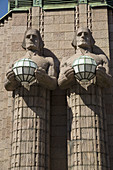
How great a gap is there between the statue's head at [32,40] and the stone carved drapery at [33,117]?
4 centimetres

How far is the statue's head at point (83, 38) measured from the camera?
1353 centimetres

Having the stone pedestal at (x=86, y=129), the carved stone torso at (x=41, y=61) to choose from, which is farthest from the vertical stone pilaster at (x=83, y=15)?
the stone pedestal at (x=86, y=129)

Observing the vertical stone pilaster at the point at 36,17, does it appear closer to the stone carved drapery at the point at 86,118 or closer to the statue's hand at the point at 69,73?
the stone carved drapery at the point at 86,118

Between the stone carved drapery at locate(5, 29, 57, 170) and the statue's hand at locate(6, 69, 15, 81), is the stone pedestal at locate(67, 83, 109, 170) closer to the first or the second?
the stone carved drapery at locate(5, 29, 57, 170)

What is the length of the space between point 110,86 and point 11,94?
387cm

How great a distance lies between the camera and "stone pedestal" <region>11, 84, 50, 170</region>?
11992 millimetres

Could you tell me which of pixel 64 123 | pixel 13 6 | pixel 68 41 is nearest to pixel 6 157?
pixel 64 123

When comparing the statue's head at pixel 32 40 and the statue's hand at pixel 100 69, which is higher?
the statue's head at pixel 32 40

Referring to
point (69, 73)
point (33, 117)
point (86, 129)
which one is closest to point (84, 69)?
point (69, 73)

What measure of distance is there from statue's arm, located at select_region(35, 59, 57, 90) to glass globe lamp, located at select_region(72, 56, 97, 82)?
1178 millimetres

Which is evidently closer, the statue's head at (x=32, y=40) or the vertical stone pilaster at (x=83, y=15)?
the statue's head at (x=32, y=40)

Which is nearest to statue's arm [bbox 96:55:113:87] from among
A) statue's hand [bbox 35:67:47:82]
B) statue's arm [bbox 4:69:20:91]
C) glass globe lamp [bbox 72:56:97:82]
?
glass globe lamp [bbox 72:56:97:82]

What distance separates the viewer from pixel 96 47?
14391mm

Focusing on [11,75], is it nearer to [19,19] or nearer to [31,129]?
[31,129]
